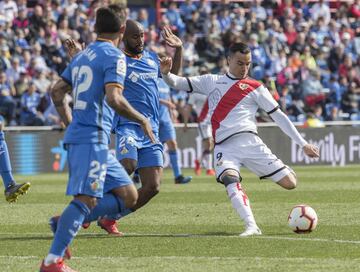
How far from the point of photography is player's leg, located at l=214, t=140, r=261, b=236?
1038 cm

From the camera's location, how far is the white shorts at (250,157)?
1081 centimetres

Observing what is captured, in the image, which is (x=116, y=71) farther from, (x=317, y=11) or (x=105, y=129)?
(x=317, y=11)

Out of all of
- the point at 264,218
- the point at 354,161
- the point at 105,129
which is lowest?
the point at 354,161

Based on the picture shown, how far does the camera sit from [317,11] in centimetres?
3312

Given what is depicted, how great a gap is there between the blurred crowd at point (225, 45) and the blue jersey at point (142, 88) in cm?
1383

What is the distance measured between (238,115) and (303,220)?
133cm

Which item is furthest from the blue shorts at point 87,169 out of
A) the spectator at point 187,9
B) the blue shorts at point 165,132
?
the spectator at point 187,9

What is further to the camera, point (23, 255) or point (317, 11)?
point (317, 11)

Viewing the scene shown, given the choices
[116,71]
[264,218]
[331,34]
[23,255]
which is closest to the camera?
[116,71]

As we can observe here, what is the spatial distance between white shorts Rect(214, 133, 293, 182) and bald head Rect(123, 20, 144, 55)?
137 centimetres

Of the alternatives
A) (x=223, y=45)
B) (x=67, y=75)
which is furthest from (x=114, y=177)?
(x=223, y=45)

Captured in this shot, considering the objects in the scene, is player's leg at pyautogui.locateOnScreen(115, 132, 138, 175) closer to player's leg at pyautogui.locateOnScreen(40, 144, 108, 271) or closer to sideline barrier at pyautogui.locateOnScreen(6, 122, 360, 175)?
player's leg at pyautogui.locateOnScreen(40, 144, 108, 271)

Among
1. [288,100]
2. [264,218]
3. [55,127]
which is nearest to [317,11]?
[288,100]

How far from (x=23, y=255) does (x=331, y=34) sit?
24324mm
